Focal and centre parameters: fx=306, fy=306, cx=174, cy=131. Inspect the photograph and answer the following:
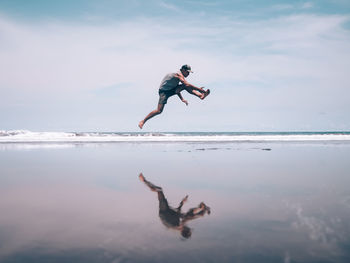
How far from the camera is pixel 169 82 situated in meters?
8.82

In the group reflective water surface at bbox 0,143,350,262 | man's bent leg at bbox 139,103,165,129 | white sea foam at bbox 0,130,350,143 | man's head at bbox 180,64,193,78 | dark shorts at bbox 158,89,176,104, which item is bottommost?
reflective water surface at bbox 0,143,350,262

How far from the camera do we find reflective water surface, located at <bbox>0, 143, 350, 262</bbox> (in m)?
2.11

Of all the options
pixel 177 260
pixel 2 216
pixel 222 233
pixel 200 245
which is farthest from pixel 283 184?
pixel 2 216

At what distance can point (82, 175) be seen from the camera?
5461mm

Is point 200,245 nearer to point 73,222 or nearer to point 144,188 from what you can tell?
point 73,222

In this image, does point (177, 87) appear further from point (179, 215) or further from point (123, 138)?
point (123, 138)

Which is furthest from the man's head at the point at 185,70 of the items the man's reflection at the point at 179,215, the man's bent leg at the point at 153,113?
the man's reflection at the point at 179,215

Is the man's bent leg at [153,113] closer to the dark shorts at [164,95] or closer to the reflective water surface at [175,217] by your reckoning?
the dark shorts at [164,95]

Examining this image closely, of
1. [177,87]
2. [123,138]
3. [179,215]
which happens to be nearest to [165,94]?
[177,87]

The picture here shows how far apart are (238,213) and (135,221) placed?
103 cm

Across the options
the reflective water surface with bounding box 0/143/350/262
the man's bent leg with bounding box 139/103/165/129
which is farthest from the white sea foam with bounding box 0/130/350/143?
the reflective water surface with bounding box 0/143/350/262

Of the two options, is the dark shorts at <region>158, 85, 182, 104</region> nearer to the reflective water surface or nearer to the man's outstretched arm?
the man's outstretched arm

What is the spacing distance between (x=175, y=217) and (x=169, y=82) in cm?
629

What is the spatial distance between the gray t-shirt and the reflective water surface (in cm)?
397
